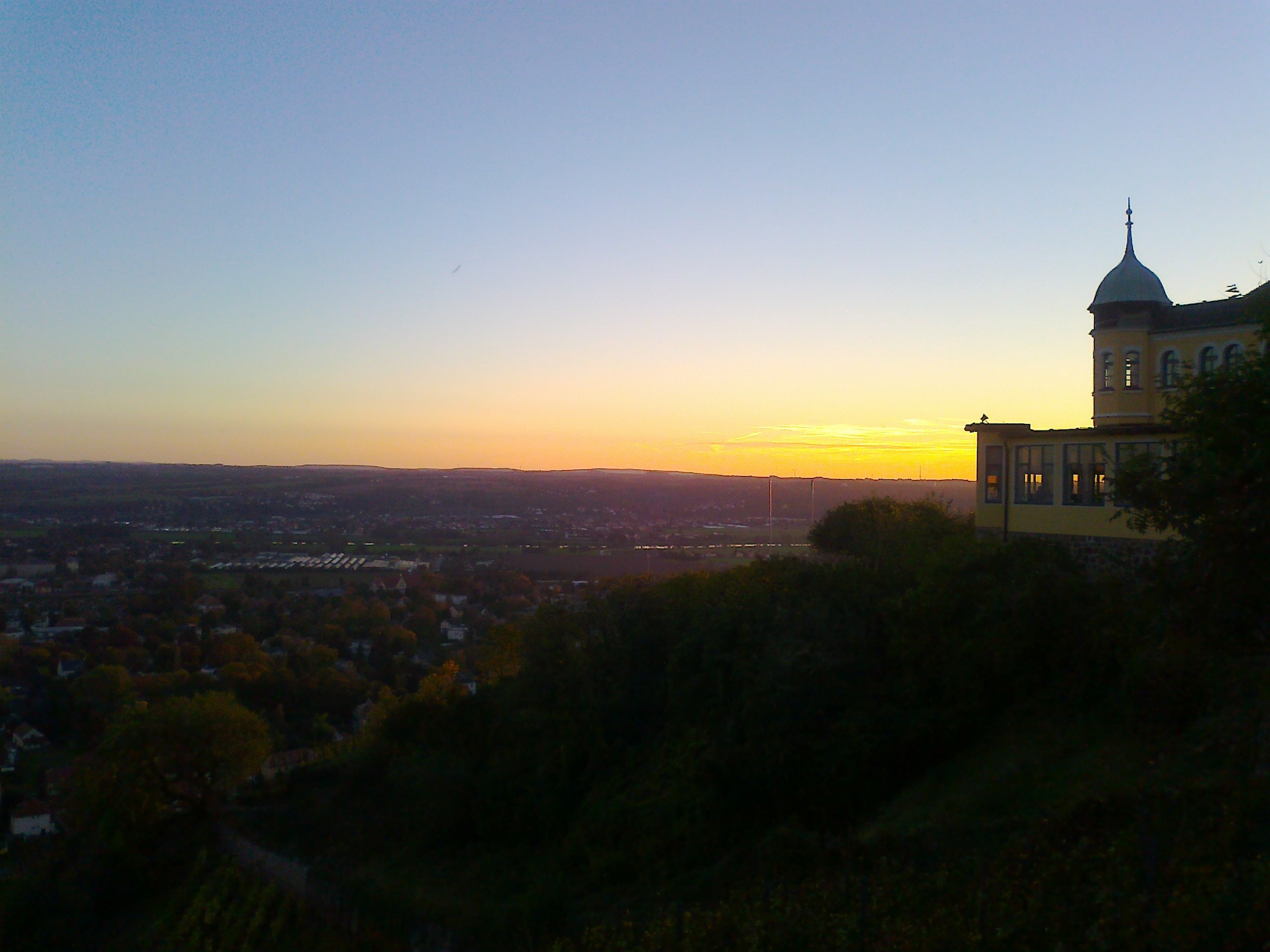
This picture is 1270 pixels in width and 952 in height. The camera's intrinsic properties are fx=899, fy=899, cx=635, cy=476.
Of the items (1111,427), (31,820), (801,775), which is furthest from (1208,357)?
(31,820)

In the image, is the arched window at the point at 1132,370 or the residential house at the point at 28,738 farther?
the residential house at the point at 28,738

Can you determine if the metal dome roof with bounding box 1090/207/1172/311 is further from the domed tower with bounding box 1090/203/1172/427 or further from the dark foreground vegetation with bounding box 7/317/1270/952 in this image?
the dark foreground vegetation with bounding box 7/317/1270/952

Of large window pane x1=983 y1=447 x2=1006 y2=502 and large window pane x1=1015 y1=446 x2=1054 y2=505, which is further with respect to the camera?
large window pane x1=983 y1=447 x2=1006 y2=502

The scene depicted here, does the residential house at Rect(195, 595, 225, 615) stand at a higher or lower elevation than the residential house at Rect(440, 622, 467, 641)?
higher

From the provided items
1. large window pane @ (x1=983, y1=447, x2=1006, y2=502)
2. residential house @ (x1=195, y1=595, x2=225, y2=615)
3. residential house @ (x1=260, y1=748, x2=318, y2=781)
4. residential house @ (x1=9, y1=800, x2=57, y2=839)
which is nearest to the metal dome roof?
large window pane @ (x1=983, y1=447, x2=1006, y2=502)

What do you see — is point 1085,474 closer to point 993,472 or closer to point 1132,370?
point 993,472

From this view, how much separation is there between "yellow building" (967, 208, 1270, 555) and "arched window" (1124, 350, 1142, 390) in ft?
0.06

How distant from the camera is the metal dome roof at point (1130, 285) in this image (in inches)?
872

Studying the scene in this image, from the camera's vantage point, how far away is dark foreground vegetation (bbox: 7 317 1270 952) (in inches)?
308

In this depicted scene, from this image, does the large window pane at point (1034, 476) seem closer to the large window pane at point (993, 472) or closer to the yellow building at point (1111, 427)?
the yellow building at point (1111, 427)

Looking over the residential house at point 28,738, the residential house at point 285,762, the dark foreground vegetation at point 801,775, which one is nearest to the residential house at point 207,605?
the residential house at point 28,738

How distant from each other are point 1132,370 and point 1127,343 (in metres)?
0.68

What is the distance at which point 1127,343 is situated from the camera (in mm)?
22125

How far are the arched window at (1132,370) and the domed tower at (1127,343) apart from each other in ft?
0.04
